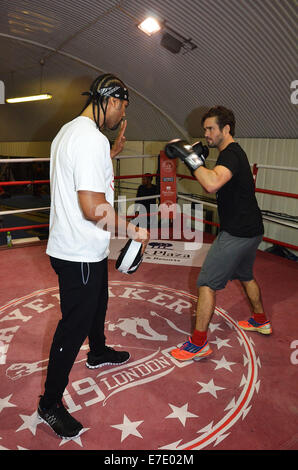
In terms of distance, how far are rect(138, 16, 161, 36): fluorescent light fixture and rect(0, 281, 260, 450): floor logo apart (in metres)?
4.11

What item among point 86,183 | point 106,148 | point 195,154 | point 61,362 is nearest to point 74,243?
point 86,183

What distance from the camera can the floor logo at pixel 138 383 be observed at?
1690mm

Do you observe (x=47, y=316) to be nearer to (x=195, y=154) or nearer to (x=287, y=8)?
(x=195, y=154)

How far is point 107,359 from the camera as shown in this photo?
2223mm

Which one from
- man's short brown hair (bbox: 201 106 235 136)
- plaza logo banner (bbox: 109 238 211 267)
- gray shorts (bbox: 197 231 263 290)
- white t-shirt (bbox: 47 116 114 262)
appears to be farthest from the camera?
plaza logo banner (bbox: 109 238 211 267)

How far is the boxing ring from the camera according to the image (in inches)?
66.4

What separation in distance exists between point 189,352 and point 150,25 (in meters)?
4.67

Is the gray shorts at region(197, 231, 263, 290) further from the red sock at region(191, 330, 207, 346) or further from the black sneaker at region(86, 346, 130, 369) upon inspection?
the black sneaker at region(86, 346, 130, 369)

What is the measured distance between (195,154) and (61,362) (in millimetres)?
1400

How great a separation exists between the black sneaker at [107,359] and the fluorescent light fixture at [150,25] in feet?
15.2

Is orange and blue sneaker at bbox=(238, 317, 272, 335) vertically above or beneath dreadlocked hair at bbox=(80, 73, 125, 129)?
beneath

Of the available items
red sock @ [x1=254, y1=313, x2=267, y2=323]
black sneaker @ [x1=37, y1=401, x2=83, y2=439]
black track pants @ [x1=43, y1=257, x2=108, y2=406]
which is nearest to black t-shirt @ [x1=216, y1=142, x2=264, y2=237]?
red sock @ [x1=254, y1=313, x2=267, y2=323]

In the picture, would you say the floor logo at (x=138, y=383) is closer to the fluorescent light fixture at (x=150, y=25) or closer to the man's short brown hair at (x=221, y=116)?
the man's short brown hair at (x=221, y=116)

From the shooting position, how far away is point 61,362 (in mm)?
1609
